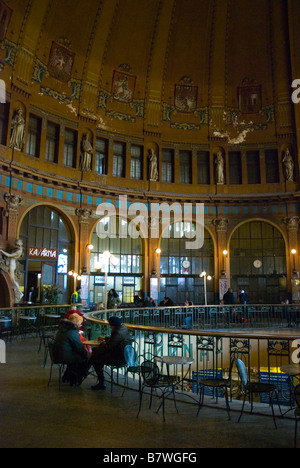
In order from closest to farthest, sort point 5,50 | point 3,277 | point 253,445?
point 253,445
point 3,277
point 5,50

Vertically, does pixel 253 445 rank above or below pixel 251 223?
below

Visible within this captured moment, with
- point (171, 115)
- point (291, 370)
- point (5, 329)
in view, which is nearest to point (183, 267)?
point (171, 115)

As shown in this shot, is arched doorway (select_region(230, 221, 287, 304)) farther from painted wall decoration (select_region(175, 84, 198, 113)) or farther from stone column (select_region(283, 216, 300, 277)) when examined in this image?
painted wall decoration (select_region(175, 84, 198, 113))

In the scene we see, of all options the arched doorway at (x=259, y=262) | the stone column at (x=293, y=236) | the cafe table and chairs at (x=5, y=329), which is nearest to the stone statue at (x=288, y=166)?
the stone column at (x=293, y=236)

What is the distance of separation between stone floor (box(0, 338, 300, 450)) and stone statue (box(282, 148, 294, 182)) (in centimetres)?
2015

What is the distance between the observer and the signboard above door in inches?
727

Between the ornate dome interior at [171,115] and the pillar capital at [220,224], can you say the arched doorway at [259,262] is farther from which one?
the pillar capital at [220,224]

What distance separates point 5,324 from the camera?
12.2 metres

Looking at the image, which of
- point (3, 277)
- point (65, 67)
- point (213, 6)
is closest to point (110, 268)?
point (3, 277)

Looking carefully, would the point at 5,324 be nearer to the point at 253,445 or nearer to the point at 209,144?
the point at 253,445

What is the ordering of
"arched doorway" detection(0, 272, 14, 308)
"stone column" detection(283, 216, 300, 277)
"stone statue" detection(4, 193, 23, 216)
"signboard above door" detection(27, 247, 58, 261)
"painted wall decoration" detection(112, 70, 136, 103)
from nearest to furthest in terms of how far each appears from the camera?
"arched doorway" detection(0, 272, 14, 308) < "stone statue" detection(4, 193, 23, 216) < "signboard above door" detection(27, 247, 58, 261) < "stone column" detection(283, 216, 300, 277) < "painted wall decoration" detection(112, 70, 136, 103)

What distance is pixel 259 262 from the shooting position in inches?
922

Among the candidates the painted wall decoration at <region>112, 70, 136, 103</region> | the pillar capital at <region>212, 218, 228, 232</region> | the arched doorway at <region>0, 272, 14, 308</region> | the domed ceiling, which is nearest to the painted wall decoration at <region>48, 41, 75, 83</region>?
the domed ceiling

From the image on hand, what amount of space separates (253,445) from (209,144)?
21.9 metres
